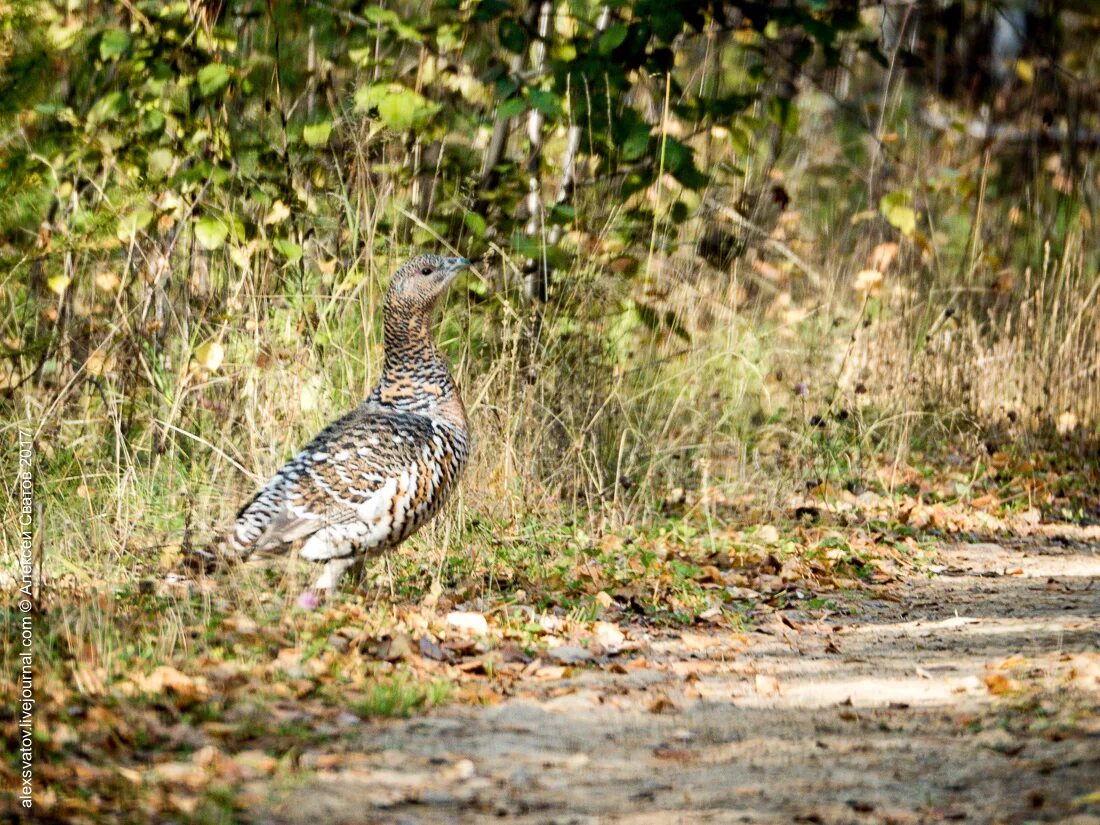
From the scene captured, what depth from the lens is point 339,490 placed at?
5977 mm

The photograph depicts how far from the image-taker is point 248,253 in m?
7.92

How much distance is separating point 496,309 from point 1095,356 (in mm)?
4695

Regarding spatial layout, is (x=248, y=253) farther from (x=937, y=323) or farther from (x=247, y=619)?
(x=937, y=323)

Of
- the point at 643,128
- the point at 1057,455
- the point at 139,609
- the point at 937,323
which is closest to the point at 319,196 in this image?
the point at 643,128

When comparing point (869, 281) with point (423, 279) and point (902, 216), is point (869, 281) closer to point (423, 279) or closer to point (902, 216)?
point (902, 216)

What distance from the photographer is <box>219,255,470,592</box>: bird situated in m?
5.91

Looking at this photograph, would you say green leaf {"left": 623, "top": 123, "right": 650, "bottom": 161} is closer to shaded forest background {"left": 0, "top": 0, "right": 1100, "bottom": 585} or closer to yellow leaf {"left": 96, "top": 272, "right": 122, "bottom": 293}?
shaded forest background {"left": 0, "top": 0, "right": 1100, "bottom": 585}

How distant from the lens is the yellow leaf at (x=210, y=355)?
7.31 metres

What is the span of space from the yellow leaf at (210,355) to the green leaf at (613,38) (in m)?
2.53

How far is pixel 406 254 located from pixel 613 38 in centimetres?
167

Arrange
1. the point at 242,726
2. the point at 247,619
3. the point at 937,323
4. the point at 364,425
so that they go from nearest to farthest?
the point at 242,726
the point at 247,619
the point at 364,425
the point at 937,323

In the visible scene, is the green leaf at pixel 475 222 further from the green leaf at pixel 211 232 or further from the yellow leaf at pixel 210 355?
the yellow leaf at pixel 210 355

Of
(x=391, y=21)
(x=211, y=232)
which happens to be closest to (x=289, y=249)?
(x=211, y=232)

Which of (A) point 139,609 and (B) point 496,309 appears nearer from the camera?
(A) point 139,609
